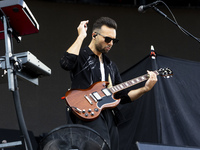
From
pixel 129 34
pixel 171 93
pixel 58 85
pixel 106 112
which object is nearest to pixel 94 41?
pixel 106 112

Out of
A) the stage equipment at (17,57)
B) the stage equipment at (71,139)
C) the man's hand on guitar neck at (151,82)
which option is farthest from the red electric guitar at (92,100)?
the stage equipment at (71,139)

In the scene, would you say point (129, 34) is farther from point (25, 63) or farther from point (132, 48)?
point (25, 63)

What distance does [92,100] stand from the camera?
305 centimetres

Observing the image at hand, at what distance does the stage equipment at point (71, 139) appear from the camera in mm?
2092

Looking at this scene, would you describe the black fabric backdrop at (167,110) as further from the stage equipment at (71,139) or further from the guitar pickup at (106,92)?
the stage equipment at (71,139)

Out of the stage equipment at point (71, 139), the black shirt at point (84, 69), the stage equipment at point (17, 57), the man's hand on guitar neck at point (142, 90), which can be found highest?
the stage equipment at point (17, 57)

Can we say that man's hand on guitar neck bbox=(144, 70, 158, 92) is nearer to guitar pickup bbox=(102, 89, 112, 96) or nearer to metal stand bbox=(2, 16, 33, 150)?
guitar pickup bbox=(102, 89, 112, 96)

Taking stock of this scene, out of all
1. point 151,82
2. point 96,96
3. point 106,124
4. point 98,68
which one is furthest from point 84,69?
point 151,82

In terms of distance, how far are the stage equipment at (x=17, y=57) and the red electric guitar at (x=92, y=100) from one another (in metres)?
0.56

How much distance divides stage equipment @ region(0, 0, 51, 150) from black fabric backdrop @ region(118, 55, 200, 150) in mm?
1333

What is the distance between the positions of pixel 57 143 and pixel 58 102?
10.3ft

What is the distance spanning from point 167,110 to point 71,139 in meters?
1.67

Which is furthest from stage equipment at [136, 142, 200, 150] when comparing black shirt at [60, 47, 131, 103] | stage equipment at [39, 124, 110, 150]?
black shirt at [60, 47, 131, 103]

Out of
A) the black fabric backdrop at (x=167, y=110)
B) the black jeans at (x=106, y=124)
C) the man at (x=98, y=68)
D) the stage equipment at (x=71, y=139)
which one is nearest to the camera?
the stage equipment at (x=71, y=139)
